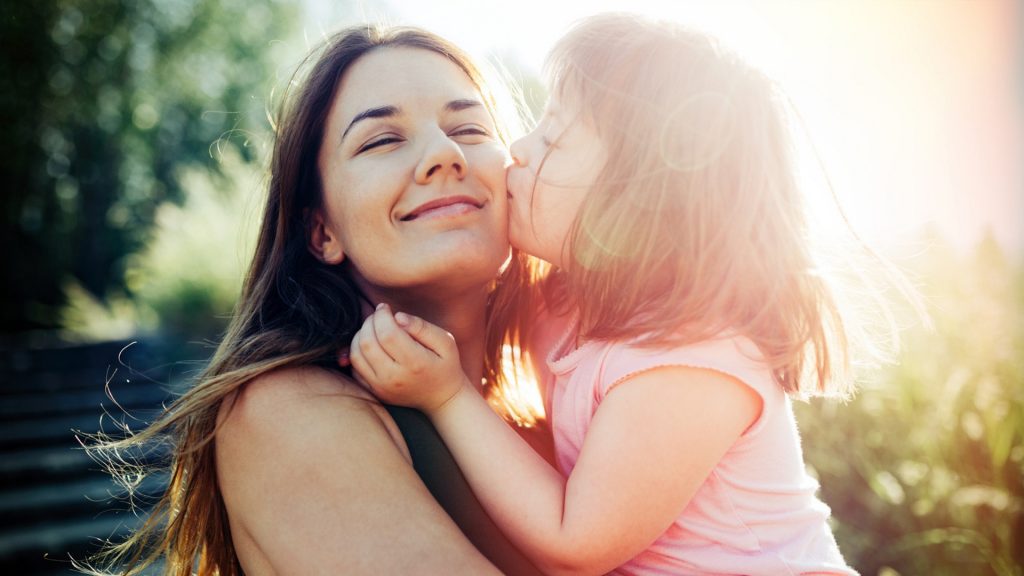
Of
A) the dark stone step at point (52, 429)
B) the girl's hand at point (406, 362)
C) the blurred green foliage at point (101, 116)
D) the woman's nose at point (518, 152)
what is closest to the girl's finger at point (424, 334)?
the girl's hand at point (406, 362)

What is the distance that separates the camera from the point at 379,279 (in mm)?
2492

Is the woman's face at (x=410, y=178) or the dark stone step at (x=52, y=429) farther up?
the woman's face at (x=410, y=178)

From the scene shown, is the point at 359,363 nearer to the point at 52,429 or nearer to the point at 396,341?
the point at 396,341

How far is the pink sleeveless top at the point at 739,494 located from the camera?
1978 millimetres

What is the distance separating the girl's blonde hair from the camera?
2129mm

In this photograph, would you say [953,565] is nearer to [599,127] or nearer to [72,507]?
[599,127]

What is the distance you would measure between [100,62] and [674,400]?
30771 millimetres

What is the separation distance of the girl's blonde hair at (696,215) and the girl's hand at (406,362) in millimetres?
424

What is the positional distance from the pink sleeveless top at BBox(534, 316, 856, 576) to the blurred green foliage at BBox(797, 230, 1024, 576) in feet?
4.37

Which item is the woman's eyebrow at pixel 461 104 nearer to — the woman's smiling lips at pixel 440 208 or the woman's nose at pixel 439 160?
the woman's nose at pixel 439 160

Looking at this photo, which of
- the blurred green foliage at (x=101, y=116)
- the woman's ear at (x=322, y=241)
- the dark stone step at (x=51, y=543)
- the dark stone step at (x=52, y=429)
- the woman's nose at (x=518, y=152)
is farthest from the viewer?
the blurred green foliage at (x=101, y=116)

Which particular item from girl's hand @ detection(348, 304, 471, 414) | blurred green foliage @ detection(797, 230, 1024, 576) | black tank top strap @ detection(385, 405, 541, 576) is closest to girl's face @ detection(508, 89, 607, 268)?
girl's hand @ detection(348, 304, 471, 414)

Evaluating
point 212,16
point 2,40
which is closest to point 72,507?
point 2,40

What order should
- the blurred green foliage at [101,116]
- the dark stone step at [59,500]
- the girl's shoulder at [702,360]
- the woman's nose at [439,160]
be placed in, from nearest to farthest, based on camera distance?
the girl's shoulder at [702,360]
the woman's nose at [439,160]
the dark stone step at [59,500]
the blurred green foliage at [101,116]
